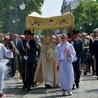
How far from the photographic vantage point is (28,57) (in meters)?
16.5

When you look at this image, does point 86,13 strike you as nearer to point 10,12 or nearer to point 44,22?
point 10,12

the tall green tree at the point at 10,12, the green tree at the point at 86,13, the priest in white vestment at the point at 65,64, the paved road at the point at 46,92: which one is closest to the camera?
the paved road at the point at 46,92

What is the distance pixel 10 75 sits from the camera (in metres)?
22.6

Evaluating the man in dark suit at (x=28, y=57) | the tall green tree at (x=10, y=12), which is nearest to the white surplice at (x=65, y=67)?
the man in dark suit at (x=28, y=57)

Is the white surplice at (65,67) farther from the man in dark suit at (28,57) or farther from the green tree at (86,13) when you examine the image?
the green tree at (86,13)

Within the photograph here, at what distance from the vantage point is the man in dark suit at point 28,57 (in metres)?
16.5

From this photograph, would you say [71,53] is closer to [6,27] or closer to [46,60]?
[46,60]

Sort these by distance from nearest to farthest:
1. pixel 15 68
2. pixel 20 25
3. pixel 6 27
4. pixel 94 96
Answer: pixel 94 96, pixel 15 68, pixel 6 27, pixel 20 25

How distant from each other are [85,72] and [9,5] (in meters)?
67.3

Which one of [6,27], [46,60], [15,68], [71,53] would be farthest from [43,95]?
[6,27]

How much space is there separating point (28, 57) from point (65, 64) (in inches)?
90.8

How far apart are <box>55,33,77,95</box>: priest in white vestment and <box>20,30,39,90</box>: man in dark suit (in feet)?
7.00

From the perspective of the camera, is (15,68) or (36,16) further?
(15,68)

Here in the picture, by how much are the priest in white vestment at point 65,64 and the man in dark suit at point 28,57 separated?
2.13 meters
